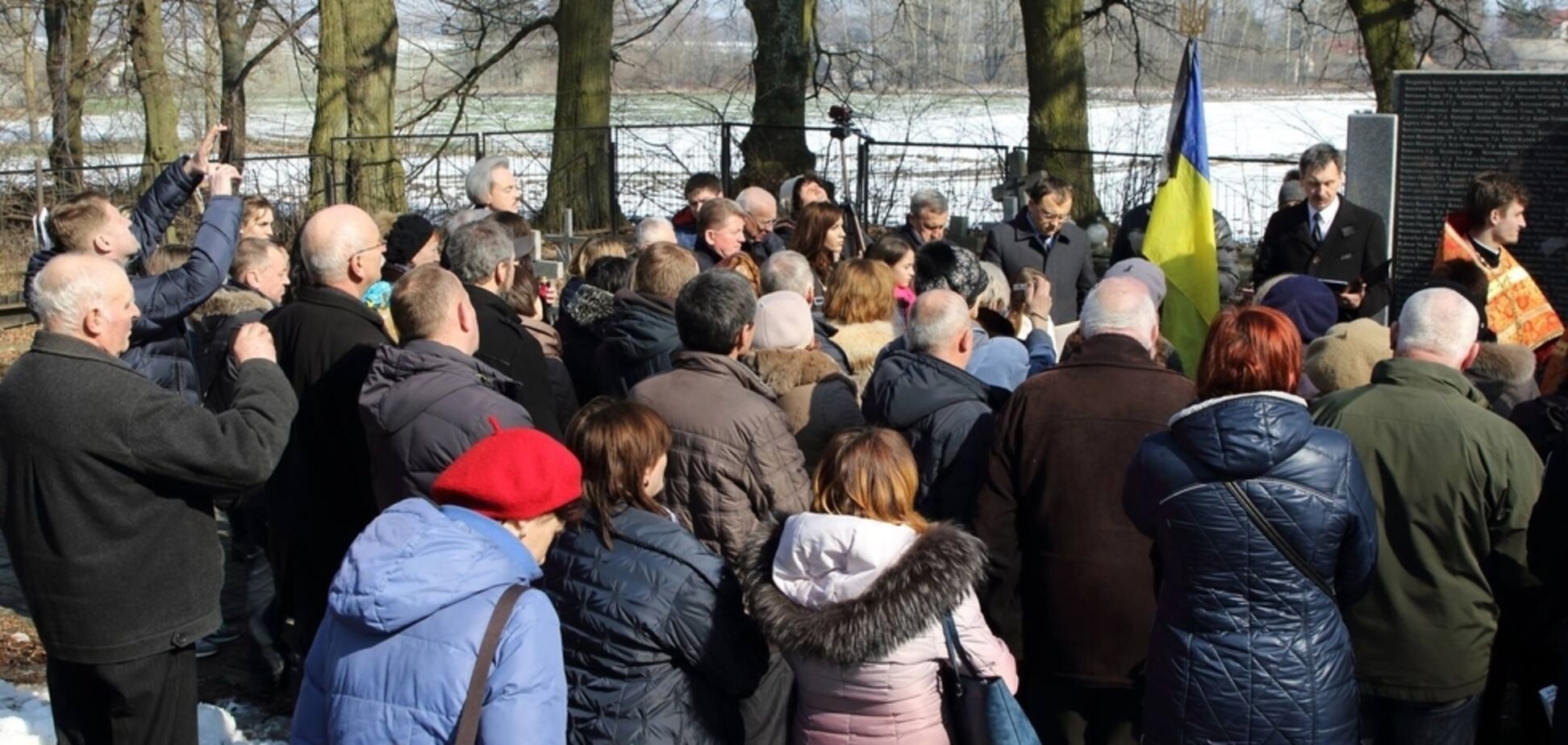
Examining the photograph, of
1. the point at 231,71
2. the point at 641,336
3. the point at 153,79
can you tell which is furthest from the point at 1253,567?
the point at 231,71

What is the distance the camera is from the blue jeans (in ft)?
14.4

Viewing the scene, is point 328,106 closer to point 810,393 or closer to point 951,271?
point 951,271

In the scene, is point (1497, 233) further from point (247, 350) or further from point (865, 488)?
point (247, 350)

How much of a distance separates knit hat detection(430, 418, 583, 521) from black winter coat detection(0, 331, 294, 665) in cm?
120

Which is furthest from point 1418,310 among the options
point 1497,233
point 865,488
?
point 1497,233

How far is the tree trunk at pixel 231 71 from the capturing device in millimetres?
23297

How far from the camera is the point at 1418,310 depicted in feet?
14.5

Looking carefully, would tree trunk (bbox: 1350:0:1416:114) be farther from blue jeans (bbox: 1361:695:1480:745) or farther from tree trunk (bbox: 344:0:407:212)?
blue jeans (bbox: 1361:695:1480:745)

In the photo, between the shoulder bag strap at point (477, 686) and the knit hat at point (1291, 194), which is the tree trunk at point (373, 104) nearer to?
the knit hat at point (1291, 194)

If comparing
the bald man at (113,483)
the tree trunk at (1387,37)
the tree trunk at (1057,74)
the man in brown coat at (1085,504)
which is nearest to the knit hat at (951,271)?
the man in brown coat at (1085,504)

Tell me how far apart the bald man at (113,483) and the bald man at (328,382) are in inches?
39.6

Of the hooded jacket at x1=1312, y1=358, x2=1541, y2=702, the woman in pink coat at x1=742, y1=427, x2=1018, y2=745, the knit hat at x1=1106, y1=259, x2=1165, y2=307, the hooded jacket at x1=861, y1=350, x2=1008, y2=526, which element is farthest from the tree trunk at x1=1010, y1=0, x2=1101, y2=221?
the woman in pink coat at x1=742, y1=427, x2=1018, y2=745

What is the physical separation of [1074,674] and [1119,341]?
963mm

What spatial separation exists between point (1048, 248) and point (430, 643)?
6.30 m
